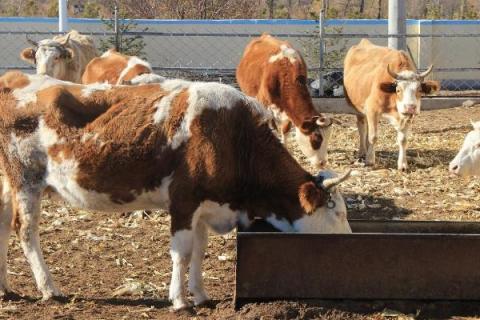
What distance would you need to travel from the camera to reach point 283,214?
6.70 metres

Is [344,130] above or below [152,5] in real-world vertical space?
below

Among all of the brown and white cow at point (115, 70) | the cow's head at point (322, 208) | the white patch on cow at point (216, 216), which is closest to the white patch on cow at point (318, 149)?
the brown and white cow at point (115, 70)

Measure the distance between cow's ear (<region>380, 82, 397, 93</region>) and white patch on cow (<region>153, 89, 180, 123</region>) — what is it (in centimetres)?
678

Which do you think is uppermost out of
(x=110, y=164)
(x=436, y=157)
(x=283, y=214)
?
(x=110, y=164)

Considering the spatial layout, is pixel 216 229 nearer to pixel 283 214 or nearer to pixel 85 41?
pixel 283 214

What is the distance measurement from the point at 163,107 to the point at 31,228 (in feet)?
4.65

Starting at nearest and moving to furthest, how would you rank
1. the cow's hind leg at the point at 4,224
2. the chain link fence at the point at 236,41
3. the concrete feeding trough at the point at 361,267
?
1. the concrete feeding trough at the point at 361,267
2. the cow's hind leg at the point at 4,224
3. the chain link fence at the point at 236,41

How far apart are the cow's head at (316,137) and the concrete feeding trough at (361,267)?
6.04m

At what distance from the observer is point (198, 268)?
271 inches

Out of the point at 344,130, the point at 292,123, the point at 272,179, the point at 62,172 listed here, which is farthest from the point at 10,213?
the point at 344,130

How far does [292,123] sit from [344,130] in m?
4.22

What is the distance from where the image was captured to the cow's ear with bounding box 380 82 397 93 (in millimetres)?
13031

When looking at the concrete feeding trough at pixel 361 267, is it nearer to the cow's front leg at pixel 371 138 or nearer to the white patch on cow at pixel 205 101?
the white patch on cow at pixel 205 101

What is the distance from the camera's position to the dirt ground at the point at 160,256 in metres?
6.42
